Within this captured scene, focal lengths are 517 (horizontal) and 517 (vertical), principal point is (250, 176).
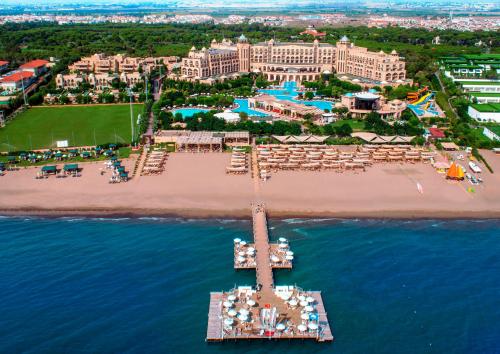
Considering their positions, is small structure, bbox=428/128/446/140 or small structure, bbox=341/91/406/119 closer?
small structure, bbox=428/128/446/140

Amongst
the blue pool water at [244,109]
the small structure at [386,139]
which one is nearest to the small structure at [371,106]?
the small structure at [386,139]

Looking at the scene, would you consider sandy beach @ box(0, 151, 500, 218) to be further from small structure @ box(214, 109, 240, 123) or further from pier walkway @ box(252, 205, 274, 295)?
small structure @ box(214, 109, 240, 123)

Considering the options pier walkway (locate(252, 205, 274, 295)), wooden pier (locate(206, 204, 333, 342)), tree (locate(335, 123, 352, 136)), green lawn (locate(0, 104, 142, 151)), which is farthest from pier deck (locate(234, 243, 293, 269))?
green lawn (locate(0, 104, 142, 151))

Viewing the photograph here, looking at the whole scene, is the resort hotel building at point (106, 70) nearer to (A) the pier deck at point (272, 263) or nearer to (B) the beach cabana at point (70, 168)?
(B) the beach cabana at point (70, 168)

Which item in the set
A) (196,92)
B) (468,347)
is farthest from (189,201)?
(196,92)

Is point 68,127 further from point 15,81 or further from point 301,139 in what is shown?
point 301,139

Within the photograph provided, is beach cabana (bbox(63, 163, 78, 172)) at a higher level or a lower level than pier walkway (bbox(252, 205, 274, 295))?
higher
